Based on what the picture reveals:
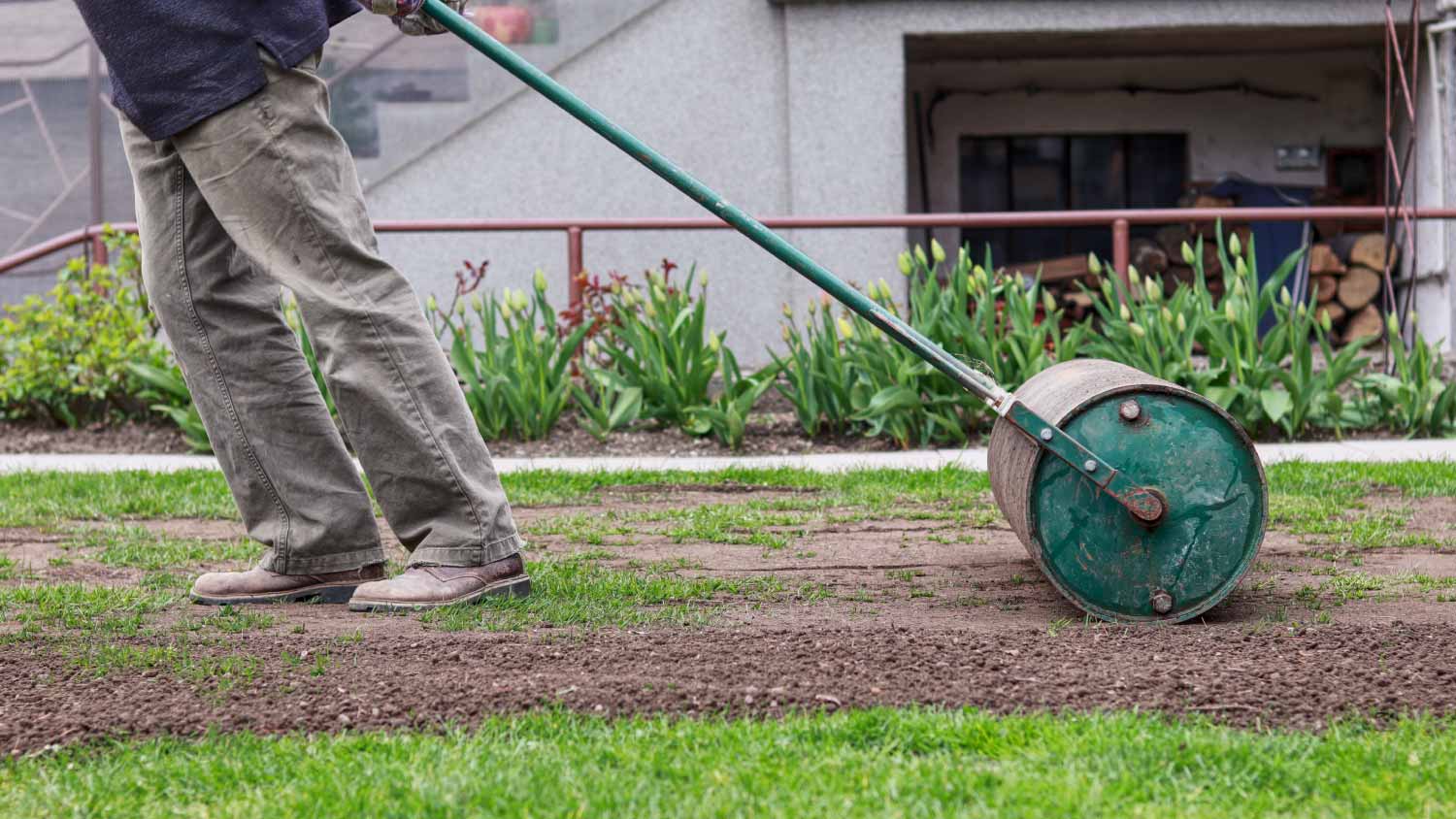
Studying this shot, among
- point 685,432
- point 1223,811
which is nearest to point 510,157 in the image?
point 685,432

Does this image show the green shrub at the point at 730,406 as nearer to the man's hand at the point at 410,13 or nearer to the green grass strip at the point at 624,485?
the green grass strip at the point at 624,485

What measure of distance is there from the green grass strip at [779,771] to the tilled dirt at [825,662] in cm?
10

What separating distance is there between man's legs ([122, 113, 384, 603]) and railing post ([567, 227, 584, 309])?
3743 mm

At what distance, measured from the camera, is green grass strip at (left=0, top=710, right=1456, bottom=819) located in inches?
70.1

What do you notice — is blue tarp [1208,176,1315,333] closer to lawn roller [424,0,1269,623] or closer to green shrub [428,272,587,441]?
green shrub [428,272,587,441]

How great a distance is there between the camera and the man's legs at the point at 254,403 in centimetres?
307

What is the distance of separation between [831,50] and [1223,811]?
8.32 m

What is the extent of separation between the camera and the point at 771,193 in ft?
32.3

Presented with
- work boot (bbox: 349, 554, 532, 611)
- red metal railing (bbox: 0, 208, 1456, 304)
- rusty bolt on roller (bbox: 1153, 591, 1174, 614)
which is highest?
red metal railing (bbox: 0, 208, 1456, 304)

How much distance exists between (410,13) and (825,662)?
5.06 feet

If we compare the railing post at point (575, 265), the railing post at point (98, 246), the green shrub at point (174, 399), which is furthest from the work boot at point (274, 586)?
the railing post at point (98, 246)

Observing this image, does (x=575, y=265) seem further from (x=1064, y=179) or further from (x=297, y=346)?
(x=1064, y=179)

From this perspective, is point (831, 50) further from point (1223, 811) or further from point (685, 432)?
point (1223, 811)

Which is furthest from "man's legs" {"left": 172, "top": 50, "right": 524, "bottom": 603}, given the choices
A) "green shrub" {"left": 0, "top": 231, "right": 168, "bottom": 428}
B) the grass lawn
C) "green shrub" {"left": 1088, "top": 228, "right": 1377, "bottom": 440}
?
"green shrub" {"left": 0, "top": 231, "right": 168, "bottom": 428}
